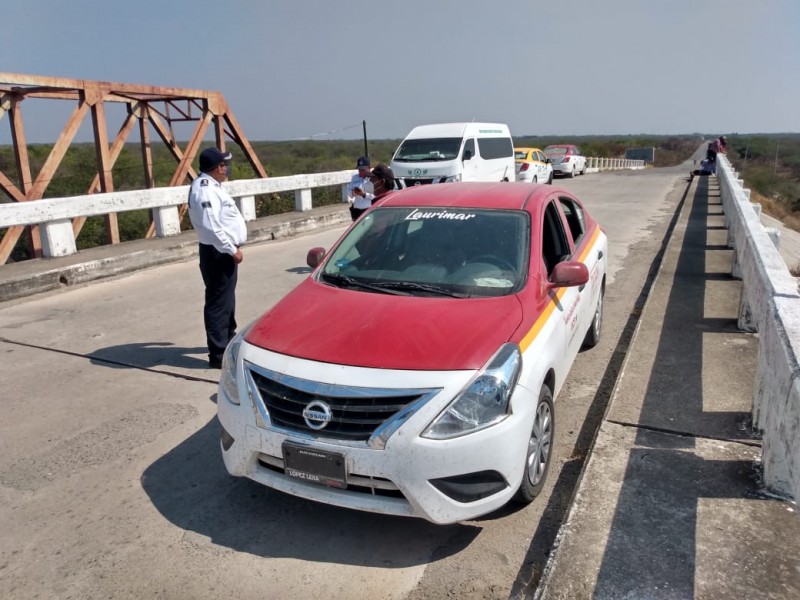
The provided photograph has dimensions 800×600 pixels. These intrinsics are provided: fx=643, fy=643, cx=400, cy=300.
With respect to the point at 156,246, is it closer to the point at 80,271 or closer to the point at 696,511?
the point at 80,271

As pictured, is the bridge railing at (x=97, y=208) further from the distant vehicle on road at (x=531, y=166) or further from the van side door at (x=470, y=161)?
the distant vehicle on road at (x=531, y=166)

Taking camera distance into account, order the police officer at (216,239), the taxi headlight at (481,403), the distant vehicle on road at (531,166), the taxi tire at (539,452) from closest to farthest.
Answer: the taxi headlight at (481,403), the taxi tire at (539,452), the police officer at (216,239), the distant vehicle on road at (531,166)

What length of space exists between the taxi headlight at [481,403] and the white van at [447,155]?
1277 centimetres

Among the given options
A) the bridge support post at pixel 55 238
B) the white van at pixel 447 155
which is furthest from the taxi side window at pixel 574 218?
the white van at pixel 447 155

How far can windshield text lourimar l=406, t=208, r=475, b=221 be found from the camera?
4.51 metres

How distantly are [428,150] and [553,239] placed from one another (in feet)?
40.7

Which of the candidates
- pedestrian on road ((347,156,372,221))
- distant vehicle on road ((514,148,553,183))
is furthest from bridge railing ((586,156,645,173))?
pedestrian on road ((347,156,372,221))

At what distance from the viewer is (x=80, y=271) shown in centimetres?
875

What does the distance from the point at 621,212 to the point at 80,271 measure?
12641 millimetres

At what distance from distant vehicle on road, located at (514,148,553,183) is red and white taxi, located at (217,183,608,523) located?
1855 centimetres

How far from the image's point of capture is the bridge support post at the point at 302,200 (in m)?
14.9

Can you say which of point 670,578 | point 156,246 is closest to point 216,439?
point 670,578

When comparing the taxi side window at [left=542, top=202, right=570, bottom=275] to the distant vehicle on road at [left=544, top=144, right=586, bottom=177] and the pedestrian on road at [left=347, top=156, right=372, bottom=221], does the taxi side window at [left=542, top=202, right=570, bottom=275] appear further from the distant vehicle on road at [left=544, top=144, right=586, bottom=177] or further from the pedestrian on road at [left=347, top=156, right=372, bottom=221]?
the distant vehicle on road at [left=544, top=144, right=586, bottom=177]

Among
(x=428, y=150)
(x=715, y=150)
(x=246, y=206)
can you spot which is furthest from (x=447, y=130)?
(x=715, y=150)
